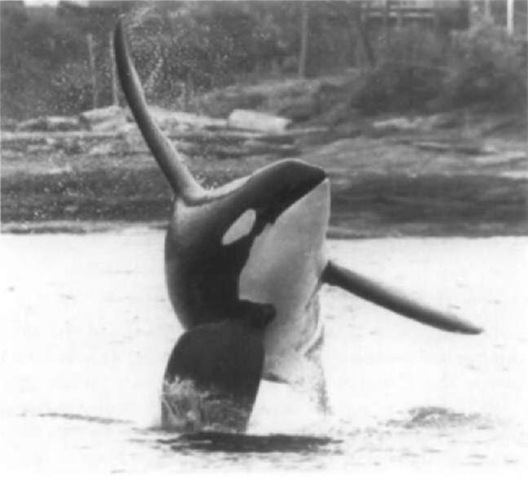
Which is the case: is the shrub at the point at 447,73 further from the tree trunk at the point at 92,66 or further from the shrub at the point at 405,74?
the tree trunk at the point at 92,66

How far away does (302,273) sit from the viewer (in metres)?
6.85

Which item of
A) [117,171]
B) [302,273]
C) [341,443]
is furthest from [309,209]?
[117,171]

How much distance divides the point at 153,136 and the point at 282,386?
4.80 ft

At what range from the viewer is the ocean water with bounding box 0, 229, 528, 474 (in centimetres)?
725

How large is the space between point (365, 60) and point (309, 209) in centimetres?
193

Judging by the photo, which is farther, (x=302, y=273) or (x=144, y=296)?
(x=144, y=296)

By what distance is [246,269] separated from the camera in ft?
22.3

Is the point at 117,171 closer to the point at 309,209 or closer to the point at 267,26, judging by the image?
the point at 267,26

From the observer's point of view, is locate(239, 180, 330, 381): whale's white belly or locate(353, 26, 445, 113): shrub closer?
locate(239, 180, 330, 381): whale's white belly

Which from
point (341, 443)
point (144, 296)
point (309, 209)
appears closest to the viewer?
point (309, 209)

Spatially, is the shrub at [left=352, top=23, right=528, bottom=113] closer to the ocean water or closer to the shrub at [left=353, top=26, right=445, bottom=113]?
the shrub at [left=353, top=26, right=445, bottom=113]

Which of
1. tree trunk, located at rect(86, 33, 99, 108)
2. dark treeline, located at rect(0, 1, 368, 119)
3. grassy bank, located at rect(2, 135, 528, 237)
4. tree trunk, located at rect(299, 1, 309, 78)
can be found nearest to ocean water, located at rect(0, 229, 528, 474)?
grassy bank, located at rect(2, 135, 528, 237)

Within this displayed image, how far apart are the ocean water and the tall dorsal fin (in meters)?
0.87

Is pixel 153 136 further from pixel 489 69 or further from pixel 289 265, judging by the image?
pixel 489 69
